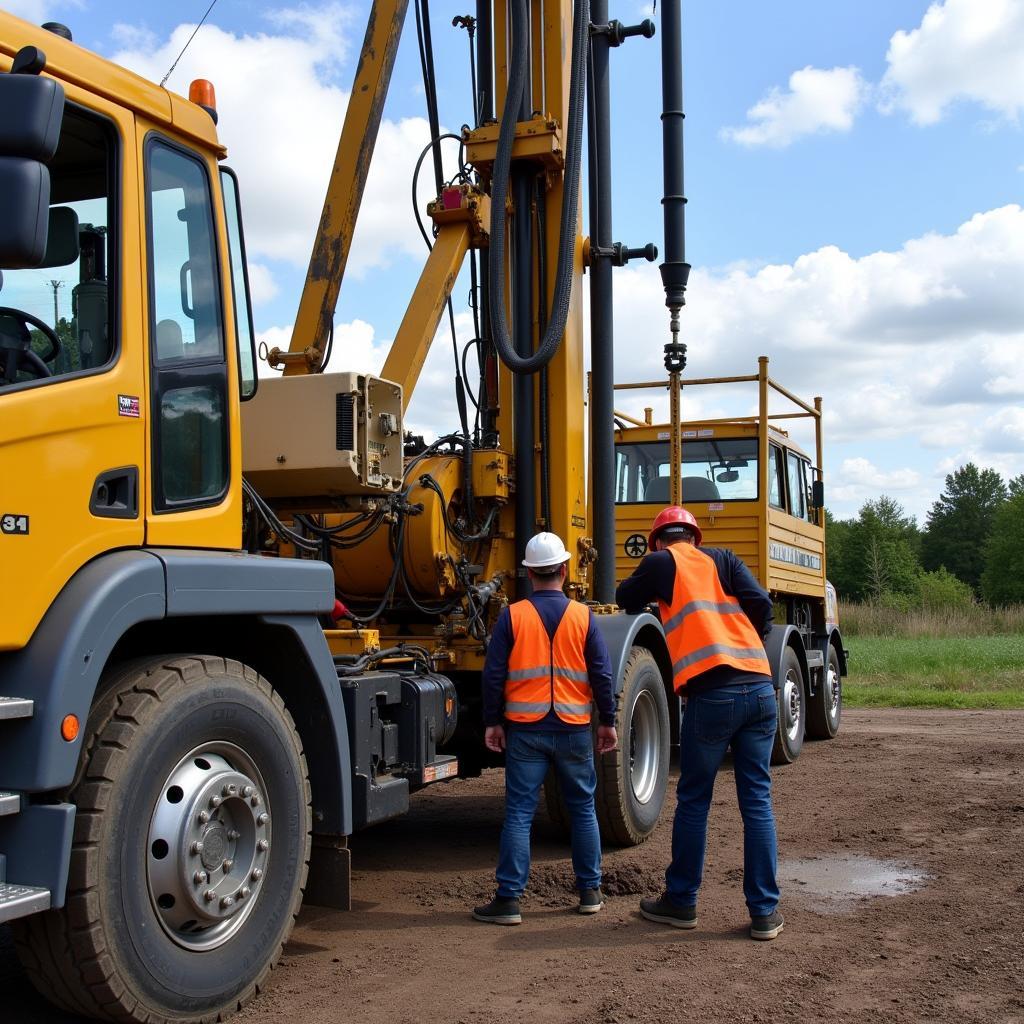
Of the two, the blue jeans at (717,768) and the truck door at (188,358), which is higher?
the truck door at (188,358)

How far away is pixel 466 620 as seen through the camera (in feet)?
23.0

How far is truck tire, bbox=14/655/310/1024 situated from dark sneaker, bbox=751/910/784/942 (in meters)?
2.02

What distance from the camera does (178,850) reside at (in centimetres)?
388

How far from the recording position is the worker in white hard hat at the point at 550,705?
570 cm

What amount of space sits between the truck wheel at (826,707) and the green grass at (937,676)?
173 inches

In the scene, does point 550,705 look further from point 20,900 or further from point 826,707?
point 826,707

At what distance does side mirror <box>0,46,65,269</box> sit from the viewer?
319cm

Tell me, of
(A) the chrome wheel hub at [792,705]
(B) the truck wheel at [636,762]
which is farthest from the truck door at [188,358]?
(A) the chrome wheel hub at [792,705]

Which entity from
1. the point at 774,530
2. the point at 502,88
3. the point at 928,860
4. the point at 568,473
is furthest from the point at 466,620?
the point at 774,530

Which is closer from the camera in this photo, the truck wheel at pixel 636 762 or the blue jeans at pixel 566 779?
the blue jeans at pixel 566 779

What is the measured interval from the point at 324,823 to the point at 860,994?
211 cm

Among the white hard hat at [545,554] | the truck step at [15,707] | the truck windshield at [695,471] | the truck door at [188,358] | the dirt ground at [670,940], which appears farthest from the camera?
the truck windshield at [695,471]

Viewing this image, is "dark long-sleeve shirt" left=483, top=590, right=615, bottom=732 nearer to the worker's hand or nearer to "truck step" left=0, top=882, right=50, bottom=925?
the worker's hand

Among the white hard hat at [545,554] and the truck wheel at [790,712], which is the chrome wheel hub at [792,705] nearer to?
the truck wheel at [790,712]
